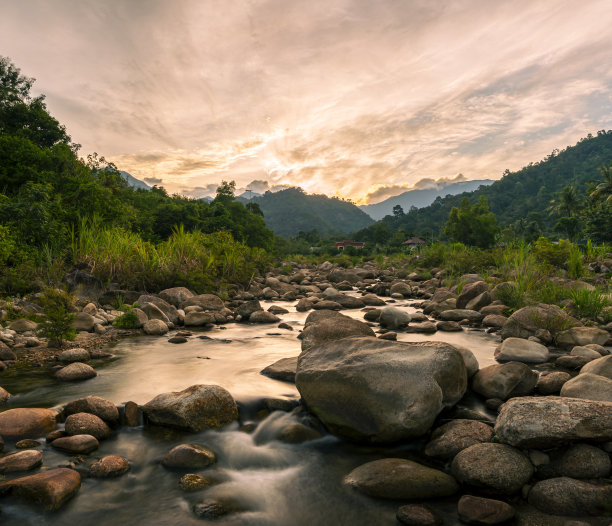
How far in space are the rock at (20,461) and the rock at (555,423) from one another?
4293mm

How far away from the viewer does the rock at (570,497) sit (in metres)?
2.87

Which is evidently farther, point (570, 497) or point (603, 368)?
point (603, 368)

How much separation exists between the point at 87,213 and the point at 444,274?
17564mm

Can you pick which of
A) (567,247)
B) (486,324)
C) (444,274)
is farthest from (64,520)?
(444,274)

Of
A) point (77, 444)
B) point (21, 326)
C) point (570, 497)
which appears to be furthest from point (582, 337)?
point (21, 326)

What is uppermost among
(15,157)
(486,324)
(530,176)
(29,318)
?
(530,176)

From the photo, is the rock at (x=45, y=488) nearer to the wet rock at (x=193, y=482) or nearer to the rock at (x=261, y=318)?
the wet rock at (x=193, y=482)

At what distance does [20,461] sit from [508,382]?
17.4 ft

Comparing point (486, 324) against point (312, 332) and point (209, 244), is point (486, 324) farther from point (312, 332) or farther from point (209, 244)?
point (209, 244)

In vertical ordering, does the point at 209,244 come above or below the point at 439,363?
above

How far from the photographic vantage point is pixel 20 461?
11.3ft

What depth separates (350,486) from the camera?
3.46 metres

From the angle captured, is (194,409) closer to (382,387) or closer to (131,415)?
(131,415)

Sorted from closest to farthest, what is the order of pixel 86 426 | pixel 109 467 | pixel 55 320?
pixel 109 467, pixel 86 426, pixel 55 320
